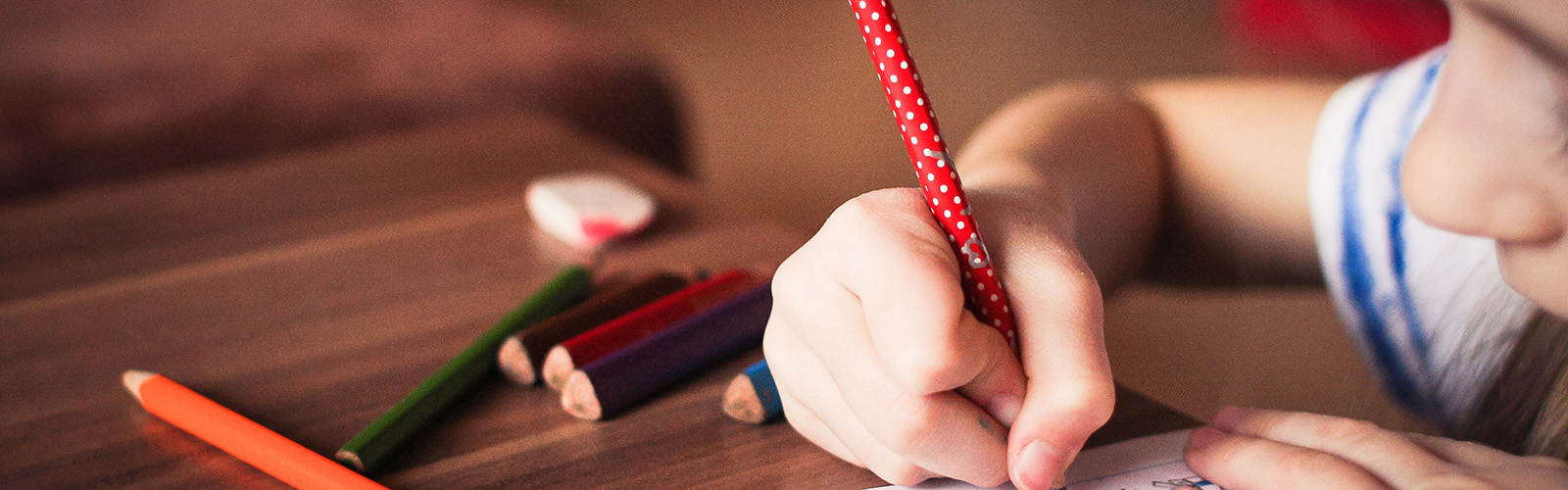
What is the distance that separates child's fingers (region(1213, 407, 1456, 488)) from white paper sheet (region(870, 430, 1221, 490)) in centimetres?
2

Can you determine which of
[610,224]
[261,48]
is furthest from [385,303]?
[261,48]

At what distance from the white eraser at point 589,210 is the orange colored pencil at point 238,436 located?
0.18 m

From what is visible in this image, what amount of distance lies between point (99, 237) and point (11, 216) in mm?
78

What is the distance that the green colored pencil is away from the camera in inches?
11.5

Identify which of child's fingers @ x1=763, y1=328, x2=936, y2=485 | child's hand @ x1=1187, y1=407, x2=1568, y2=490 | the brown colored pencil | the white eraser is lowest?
child's hand @ x1=1187, y1=407, x2=1568, y2=490

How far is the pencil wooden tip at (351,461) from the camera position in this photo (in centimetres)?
29

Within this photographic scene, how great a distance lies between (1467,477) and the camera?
24 cm

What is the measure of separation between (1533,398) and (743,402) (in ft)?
0.84

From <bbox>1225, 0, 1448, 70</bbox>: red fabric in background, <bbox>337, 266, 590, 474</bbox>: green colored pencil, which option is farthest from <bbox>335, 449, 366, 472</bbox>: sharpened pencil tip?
<bbox>1225, 0, 1448, 70</bbox>: red fabric in background

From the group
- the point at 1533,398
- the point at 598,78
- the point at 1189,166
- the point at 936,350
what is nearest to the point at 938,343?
the point at 936,350

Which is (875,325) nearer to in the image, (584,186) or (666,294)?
(666,294)

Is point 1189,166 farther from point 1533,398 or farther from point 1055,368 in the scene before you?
point 1055,368

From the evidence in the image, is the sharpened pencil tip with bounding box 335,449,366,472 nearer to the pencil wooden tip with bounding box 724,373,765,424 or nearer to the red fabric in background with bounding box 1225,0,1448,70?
the pencil wooden tip with bounding box 724,373,765,424

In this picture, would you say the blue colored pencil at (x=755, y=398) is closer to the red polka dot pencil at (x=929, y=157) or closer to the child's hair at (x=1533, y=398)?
the red polka dot pencil at (x=929, y=157)
